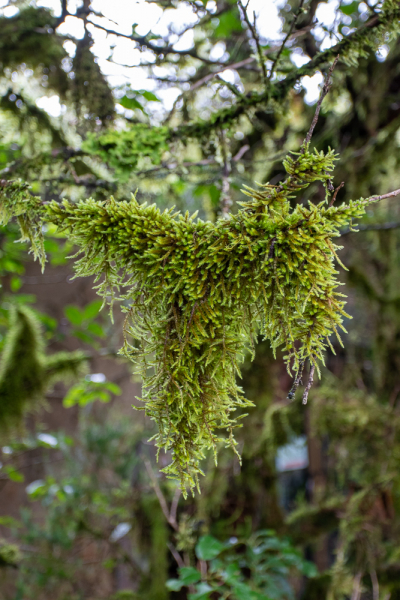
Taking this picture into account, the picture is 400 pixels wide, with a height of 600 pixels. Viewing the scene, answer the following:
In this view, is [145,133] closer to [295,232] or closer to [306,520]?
[295,232]

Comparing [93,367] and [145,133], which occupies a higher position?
[145,133]

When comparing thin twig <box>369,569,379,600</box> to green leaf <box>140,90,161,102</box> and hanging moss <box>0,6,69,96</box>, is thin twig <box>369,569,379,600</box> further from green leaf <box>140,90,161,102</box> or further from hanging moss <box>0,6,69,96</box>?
hanging moss <box>0,6,69,96</box>

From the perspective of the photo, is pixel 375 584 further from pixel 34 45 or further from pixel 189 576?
pixel 34 45

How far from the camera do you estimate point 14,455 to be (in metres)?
1.99

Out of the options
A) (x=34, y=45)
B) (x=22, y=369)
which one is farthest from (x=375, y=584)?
(x=34, y=45)

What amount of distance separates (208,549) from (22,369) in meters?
1.30

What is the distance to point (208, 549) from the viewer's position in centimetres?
123

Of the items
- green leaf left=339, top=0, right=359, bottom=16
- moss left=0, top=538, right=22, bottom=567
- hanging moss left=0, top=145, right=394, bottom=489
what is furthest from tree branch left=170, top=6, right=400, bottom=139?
moss left=0, top=538, right=22, bottom=567

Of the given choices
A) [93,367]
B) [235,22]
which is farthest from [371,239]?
[93,367]

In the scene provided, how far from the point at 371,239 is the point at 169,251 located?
7.71ft

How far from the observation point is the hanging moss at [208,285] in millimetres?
598

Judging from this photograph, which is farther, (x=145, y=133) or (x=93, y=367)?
(x=93, y=367)

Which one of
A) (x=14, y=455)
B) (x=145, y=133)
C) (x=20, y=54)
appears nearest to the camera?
(x=145, y=133)

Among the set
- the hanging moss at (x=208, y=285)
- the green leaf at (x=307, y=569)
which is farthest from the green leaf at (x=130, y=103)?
the green leaf at (x=307, y=569)
